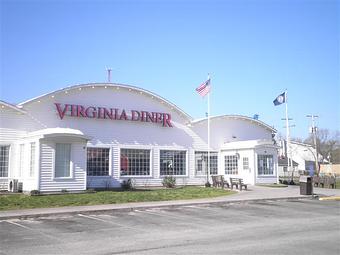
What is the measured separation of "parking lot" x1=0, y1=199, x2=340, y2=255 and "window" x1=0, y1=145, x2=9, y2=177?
10.9 m

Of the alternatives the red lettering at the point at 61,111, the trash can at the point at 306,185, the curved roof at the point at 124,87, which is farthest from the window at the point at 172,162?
the trash can at the point at 306,185

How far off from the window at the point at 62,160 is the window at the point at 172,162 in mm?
9010

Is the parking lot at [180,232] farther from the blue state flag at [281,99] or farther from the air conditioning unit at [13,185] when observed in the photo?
the blue state flag at [281,99]

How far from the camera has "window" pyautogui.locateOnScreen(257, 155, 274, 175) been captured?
107ft

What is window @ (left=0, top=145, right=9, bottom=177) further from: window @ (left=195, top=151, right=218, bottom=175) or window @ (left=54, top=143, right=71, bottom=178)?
window @ (left=195, top=151, right=218, bottom=175)

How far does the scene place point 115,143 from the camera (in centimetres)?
2878

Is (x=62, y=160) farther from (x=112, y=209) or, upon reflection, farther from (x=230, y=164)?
(x=230, y=164)

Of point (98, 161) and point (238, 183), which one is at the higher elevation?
point (98, 161)

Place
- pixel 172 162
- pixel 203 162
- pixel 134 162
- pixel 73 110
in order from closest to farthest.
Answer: pixel 73 110, pixel 134 162, pixel 172 162, pixel 203 162

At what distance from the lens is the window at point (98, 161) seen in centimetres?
2759

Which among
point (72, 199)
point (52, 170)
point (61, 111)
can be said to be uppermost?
point (61, 111)

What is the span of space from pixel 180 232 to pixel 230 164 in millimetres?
22570

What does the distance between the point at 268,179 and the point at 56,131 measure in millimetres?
17376

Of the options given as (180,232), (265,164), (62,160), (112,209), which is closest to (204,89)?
(265,164)
